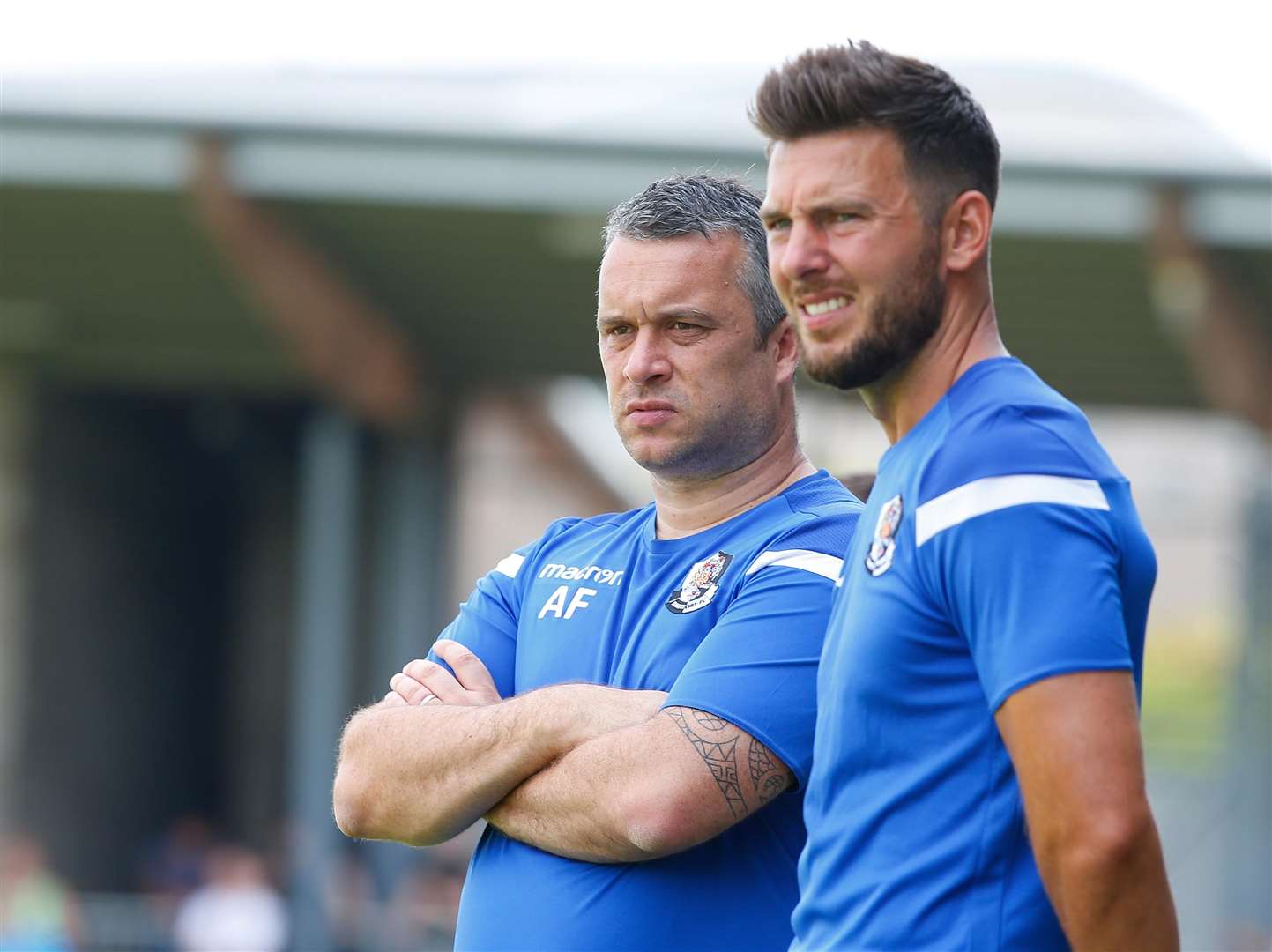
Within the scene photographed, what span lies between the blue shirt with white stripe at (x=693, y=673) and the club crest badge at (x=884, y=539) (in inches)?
18.2

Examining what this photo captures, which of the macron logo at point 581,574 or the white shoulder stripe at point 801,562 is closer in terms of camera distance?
the white shoulder stripe at point 801,562

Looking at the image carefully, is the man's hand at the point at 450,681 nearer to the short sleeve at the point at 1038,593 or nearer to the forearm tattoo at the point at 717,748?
the forearm tattoo at the point at 717,748

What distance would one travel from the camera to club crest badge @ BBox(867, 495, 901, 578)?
2.11 meters

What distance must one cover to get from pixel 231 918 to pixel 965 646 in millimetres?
10381

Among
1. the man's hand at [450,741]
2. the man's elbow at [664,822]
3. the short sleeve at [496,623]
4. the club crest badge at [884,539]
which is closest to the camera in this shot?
the club crest badge at [884,539]

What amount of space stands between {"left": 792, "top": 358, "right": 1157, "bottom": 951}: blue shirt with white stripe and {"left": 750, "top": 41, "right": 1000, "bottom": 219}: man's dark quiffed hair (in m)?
0.25

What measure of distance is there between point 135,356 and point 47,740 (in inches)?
136

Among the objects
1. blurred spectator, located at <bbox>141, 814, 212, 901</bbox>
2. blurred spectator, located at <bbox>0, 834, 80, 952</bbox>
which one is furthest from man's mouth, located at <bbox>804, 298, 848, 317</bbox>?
blurred spectator, located at <bbox>141, 814, 212, 901</bbox>

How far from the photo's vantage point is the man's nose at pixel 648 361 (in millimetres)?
2822

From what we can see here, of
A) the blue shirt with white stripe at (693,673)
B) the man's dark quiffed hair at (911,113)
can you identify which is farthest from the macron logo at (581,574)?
the man's dark quiffed hair at (911,113)

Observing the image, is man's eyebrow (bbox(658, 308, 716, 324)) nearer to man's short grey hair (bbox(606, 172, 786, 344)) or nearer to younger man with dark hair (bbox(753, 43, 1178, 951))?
man's short grey hair (bbox(606, 172, 786, 344))

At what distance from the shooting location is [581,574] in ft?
9.74

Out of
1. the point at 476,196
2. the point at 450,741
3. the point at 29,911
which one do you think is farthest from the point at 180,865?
the point at 450,741

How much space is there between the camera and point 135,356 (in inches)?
604
